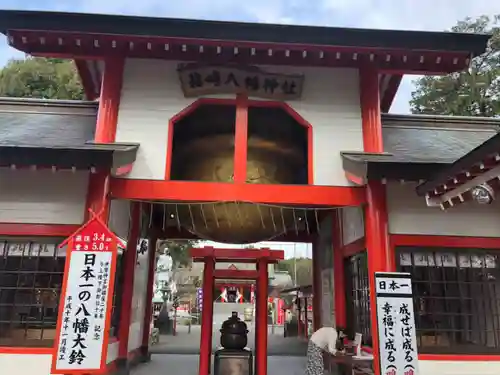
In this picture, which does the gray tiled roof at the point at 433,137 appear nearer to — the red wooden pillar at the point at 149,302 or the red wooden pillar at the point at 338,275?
the red wooden pillar at the point at 338,275

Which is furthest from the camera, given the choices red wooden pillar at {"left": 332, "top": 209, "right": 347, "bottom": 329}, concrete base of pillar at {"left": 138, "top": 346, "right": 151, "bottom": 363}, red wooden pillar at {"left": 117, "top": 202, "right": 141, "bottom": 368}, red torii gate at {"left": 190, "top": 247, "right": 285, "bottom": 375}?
concrete base of pillar at {"left": 138, "top": 346, "right": 151, "bottom": 363}

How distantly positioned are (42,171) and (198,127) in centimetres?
330

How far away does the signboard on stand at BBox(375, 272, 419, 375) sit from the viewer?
558cm

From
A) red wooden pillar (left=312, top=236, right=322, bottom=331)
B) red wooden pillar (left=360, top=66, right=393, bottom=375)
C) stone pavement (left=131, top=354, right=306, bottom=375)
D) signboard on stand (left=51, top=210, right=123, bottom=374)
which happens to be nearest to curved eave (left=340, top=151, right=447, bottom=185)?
red wooden pillar (left=360, top=66, right=393, bottom=375)

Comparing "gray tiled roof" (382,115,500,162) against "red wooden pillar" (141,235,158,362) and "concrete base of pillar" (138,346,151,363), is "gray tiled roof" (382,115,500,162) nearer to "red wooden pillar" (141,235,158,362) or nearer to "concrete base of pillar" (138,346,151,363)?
"red wooden pillar" (141,235,158,362)

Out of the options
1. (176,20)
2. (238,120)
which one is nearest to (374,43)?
(238,120)

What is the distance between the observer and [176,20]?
6.43 meters

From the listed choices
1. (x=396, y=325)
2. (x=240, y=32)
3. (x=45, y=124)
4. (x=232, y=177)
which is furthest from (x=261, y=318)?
(x=45, y=124)

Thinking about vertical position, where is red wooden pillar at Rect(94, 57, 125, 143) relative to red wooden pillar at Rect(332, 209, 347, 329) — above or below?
above

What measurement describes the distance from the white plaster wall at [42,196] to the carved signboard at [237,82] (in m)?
2.23

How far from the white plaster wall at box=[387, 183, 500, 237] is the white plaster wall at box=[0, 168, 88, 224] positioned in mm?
4798

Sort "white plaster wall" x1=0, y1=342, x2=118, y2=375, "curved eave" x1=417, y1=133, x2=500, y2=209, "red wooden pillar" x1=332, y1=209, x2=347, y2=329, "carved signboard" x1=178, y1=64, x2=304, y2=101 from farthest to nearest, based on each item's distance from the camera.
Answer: "red wooden pillar" x1=332, y1=209, x2=347, y2=329, "carved signboard" x1=178, y1=64, x2=304, y2=101, "white plaster wall" x1=0, y1=342, x2=118, y2=375, "curved eave" x1=417, y1=133, x2=500, y2=209

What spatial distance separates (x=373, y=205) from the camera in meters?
6.44

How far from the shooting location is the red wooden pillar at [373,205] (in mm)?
6074
